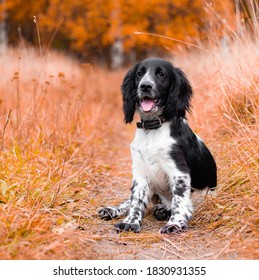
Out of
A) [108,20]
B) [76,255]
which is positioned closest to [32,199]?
[76,255]

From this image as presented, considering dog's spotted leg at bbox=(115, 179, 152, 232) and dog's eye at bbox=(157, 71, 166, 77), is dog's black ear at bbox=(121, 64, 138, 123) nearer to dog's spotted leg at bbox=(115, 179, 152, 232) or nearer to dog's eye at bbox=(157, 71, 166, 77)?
dog's eye at bbox=(157, 71, 166, 77)

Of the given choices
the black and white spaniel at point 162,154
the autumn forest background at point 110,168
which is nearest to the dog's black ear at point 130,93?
the black and white spaniel at point 162,154

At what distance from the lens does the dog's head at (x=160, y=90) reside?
3.80 meters

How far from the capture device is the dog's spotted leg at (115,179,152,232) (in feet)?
12.0

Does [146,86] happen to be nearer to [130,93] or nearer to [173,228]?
[130,93]

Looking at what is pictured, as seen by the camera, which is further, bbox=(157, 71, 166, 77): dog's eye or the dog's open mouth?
bbox=(157, 71, 166, 77): dog's eye

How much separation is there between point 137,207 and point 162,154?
1.53ft

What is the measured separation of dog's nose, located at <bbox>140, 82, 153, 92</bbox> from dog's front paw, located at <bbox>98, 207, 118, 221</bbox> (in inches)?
40.3

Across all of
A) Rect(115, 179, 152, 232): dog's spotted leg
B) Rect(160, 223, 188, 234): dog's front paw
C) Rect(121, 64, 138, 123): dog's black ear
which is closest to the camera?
Rect(160, 223, 188, 234): dog's front paw

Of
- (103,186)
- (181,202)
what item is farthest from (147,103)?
(103,186)

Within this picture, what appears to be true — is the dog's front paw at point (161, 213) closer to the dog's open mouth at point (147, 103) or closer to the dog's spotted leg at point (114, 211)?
the dog's spotted leg at point (114, 211)

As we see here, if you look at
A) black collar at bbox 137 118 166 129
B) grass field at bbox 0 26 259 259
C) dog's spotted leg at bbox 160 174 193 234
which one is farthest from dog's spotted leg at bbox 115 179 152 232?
black collar at bbox 137 118 166 129

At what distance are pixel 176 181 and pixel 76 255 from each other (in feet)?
3.70

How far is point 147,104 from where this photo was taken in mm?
3822
